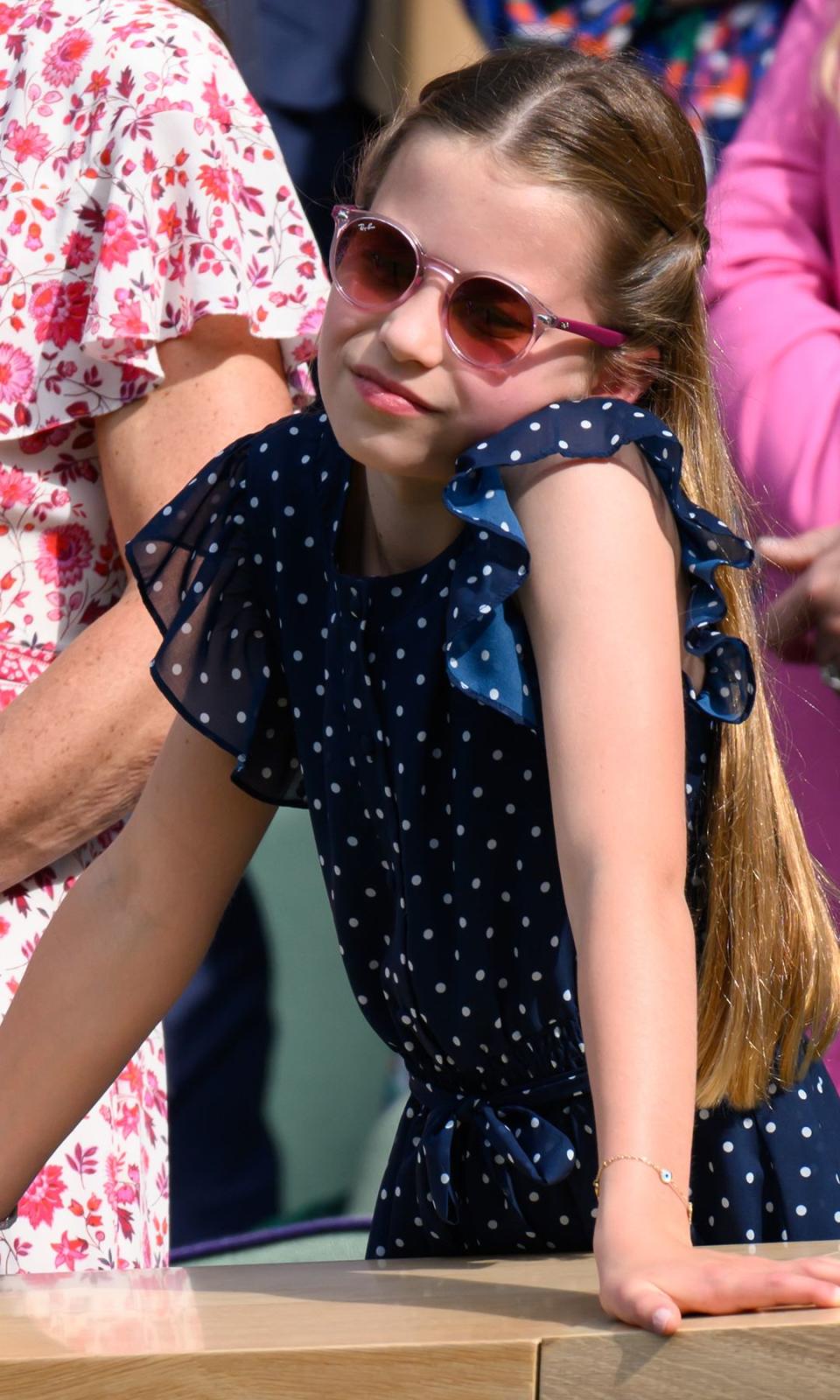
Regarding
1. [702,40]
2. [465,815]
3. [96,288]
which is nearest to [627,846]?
[465,815]

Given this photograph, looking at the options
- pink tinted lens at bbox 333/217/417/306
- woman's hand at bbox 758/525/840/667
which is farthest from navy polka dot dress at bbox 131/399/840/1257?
woman's hand at bbox 758/525/840/667

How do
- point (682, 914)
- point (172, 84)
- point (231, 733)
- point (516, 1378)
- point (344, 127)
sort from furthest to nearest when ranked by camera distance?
1. point (344, 127)
2. point (172, 84)
3. point (231, 733)
4. point (682, 914)
5. point (516, 1378)

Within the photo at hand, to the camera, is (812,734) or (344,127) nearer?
(812,734)

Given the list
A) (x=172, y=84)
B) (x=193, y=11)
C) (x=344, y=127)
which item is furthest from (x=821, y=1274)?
(x=344, y=127)

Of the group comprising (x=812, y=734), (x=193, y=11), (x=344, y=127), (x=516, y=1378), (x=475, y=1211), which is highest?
(x=193, y=11)

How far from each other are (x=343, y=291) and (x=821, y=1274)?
725 mm

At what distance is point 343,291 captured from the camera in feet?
4.25

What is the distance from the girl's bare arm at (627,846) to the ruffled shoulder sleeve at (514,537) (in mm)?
16

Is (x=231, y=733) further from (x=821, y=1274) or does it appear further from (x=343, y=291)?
(x=821, y=1274)

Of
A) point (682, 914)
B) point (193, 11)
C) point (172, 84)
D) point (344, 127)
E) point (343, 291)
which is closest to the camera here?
point (682, 914)

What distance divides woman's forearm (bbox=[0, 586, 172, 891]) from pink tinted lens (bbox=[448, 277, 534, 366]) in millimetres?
604

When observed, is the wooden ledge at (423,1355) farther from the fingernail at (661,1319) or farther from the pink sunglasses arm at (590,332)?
the pink sunglasses arm at (590,332)

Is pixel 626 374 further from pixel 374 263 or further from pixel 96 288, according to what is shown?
pixel 96 288

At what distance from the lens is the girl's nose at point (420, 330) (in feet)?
4.06
